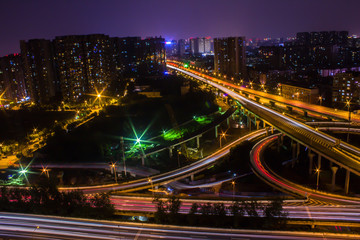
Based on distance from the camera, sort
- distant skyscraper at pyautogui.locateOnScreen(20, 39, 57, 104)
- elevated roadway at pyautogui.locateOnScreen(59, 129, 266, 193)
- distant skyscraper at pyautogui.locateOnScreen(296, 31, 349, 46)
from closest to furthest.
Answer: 1. elevated roadway at pyautogui.locateOnScreen(59, 129, 266, 193)
2. distant skyscraper at pyautogui.locateOnScreen(20, 39, 57, 104)
3. distant skyscraper at pyautogui.locateOnScreen(296, 31, 349, 46)

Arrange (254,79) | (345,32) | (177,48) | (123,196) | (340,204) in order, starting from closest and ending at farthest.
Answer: (340,204), (123,196), (254,79), (345,32), (177,48)

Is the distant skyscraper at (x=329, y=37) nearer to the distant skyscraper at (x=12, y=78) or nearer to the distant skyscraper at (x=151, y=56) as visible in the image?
the distant skyscraper at (x=151, y=56)

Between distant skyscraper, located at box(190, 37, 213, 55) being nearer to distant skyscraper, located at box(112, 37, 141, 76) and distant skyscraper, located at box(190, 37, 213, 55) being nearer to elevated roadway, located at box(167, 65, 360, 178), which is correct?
distant skyscraper, located at box(112, 37, 141, 76)

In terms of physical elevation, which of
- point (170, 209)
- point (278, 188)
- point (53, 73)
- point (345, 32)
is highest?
point (345, 32)

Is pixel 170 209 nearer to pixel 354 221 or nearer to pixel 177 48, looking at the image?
pixel 354 221

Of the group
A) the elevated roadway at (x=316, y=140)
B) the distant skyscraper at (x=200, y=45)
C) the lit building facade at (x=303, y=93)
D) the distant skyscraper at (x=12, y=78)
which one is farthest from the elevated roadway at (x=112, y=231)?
the distant skyscraper at (x=200, y=45)

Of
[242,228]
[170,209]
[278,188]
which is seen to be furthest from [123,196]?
[278,188]

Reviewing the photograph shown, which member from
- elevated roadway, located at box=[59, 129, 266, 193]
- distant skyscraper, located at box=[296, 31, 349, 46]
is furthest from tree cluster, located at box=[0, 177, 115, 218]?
distant skyscraper, located at box=[296, 31, 349, 46]
